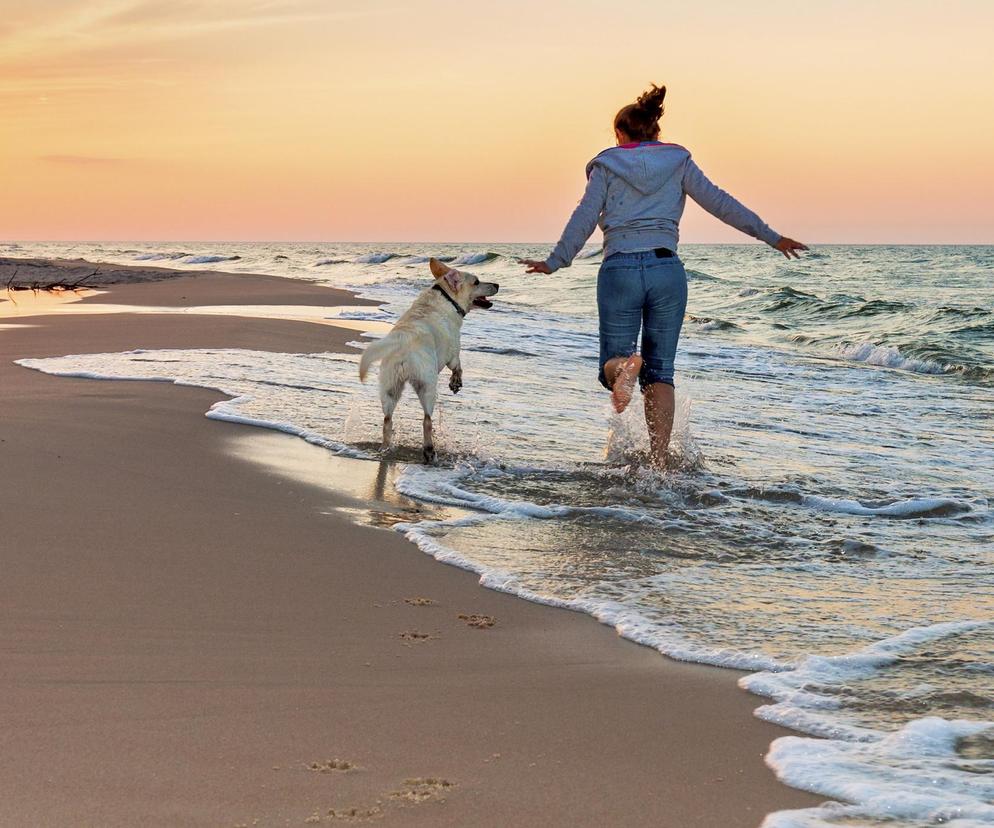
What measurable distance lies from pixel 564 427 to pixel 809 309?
739 inches

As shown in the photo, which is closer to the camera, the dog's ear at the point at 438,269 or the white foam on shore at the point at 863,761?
the white foam on shore at the point at 863,761

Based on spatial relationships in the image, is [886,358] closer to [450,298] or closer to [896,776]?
[450,298]

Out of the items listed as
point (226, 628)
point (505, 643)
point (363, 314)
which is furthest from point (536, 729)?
point (363, 314)

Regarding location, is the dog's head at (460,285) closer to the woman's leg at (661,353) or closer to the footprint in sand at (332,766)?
the woman's leg at (661,353)

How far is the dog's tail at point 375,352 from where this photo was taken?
255 inches

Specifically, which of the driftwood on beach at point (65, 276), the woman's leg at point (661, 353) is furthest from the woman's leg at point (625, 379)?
the driftwood on beach at point (65, 276)

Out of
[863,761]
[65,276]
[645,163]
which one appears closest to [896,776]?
[863,761]

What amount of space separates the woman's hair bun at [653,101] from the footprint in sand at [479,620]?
3.43 m

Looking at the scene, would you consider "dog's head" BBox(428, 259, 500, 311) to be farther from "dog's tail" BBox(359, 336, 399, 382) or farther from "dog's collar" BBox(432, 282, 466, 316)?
"dog's tail" BBox(359, 336, 399, 382)

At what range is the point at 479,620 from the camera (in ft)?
11.9

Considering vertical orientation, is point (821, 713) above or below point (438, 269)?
below

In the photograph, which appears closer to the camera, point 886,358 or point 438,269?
point 438,269

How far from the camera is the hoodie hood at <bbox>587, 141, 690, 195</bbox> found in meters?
5.97

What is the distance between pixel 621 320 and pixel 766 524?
1554mm
